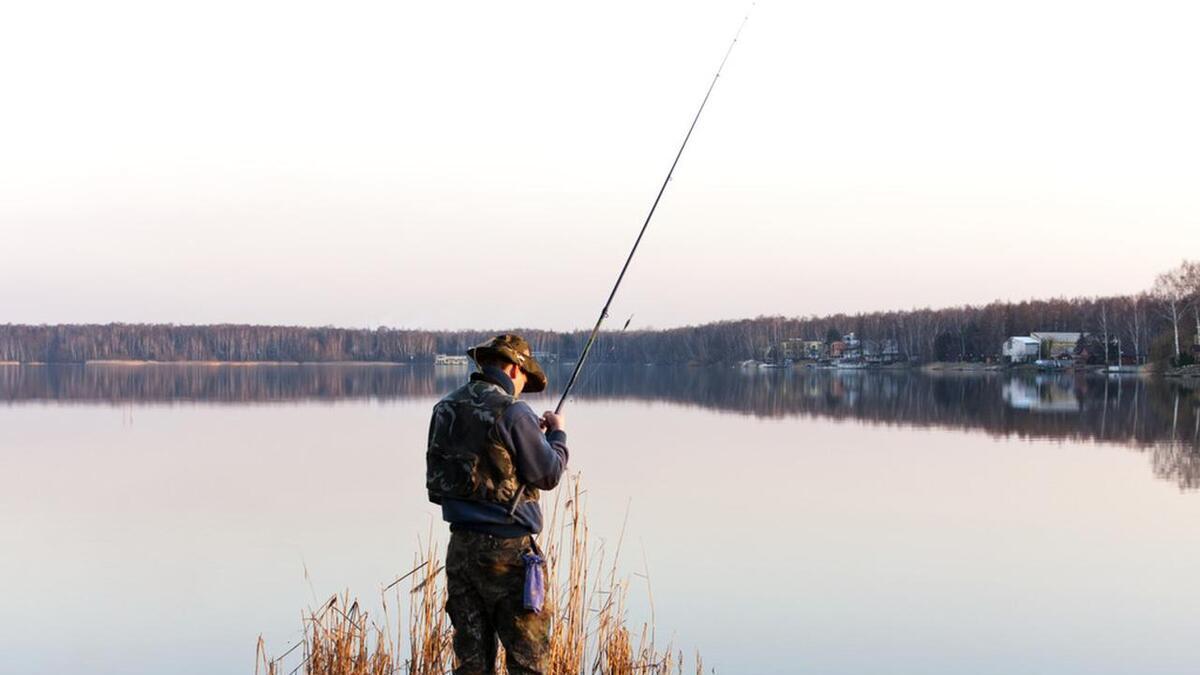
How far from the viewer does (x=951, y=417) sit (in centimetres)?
3022

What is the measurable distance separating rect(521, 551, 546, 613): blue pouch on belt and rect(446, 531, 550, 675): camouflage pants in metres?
0.04

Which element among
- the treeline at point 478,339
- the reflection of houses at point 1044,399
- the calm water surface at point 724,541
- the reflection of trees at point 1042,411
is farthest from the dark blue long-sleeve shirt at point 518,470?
the treeline at point 478,339

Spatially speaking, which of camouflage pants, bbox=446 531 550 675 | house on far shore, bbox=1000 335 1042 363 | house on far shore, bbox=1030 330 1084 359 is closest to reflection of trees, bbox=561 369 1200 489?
camouflage pants, bbox=446 531 550 675

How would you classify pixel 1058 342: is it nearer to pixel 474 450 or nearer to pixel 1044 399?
pixel 1044 399

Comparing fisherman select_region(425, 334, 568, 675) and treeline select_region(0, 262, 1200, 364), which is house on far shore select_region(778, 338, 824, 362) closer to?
treeline select_region(0, 262, 1200, 364)

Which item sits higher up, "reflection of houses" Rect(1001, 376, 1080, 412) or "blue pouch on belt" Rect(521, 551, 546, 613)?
"blue pouch on belt" Rect(521, 551, 546, 613)

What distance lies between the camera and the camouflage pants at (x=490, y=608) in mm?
4203

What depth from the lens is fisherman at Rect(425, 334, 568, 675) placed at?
13.4ft

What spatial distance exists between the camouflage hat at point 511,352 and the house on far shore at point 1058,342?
302 feet

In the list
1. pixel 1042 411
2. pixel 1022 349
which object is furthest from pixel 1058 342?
pixel 1042 411

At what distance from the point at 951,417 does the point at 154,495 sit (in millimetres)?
21888

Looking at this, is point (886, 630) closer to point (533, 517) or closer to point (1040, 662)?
point (1040, 662)

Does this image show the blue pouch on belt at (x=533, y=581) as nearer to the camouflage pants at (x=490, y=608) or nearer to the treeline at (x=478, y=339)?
the camouflage pants at (x=490, y=608)

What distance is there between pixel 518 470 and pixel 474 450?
187 millimetres
